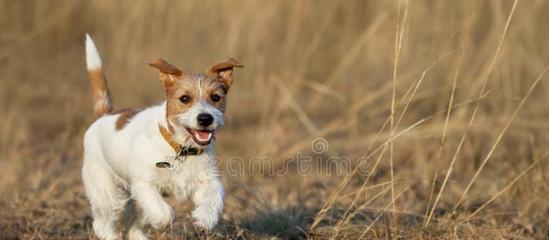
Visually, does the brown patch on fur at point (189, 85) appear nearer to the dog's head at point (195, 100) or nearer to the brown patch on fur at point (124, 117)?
the dog's head at point (195, 100)

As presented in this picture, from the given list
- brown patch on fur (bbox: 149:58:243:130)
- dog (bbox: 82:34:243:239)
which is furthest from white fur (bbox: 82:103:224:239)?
brown patch on fur (bbox: 149:58:243:130)

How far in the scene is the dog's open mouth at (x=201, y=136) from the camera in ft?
14.4

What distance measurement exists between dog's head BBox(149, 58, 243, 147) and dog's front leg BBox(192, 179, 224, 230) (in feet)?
0.84

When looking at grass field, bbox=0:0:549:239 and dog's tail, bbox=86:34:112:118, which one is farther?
grass field, bbox=0:0:549:239

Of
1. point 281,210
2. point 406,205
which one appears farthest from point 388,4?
point 281,210

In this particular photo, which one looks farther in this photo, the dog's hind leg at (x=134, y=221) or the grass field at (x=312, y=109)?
the grass field at (x=312, y=109)

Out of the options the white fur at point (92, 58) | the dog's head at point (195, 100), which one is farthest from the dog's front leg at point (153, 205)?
the white fur at point (92, 58)

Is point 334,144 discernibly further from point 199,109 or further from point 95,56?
point 199,109

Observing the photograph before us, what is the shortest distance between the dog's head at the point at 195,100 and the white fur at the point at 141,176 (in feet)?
0.11

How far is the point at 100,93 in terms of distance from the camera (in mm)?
5461

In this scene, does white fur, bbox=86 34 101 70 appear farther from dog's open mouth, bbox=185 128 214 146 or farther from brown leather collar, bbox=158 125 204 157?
dog's open mouth, bbox=185 128 214 146

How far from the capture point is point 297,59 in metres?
8.98

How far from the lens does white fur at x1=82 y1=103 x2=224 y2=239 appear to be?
14.6 feet

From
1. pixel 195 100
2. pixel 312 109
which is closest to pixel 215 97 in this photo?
pixel 195 100
